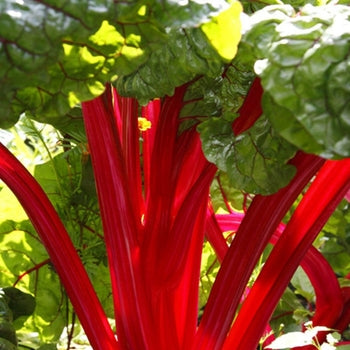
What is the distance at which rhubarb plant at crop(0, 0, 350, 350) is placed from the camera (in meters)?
0.64

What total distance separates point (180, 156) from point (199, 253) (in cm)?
17

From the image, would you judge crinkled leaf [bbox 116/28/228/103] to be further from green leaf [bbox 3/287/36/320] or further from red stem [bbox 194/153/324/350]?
green leaf [bbox 3/287/36/320]

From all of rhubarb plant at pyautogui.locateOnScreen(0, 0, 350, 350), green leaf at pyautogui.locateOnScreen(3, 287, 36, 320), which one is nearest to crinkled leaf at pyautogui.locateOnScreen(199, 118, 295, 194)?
rhubarb plant at pyautogui.locateOnScreen(0, 0, 350, 350)

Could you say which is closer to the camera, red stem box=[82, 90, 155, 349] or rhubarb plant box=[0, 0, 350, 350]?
rhubarb plant box=[0, 0, 350, 350]

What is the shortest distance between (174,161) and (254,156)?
205mm

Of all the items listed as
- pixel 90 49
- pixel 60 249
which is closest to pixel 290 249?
pixel 60 249

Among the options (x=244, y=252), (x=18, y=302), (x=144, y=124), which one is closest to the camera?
(x=244, y=252)

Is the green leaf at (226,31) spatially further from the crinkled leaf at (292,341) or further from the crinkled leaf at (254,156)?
the crinkled leaf at (292,341)

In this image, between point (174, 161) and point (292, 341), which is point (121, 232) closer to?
point (174, 161)

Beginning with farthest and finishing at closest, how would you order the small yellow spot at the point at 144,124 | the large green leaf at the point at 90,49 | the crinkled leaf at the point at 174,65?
the small yellow spot at the point at 144,124
the crinkled leaf at the point at 174,65
the large green leaf at the point at 90,49

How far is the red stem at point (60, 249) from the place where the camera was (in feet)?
3.24

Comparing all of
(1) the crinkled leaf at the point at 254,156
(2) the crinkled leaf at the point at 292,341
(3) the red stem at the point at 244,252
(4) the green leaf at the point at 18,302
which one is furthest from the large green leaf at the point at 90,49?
(4) the green leaf at the point at 18,302

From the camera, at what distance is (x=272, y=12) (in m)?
0.73

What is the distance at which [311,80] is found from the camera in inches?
25.3
